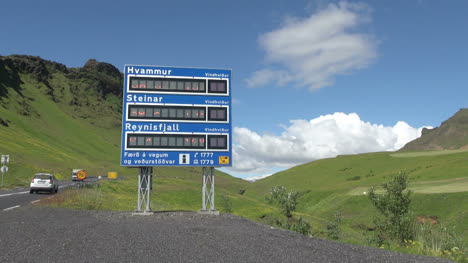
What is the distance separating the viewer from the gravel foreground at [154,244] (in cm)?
1303

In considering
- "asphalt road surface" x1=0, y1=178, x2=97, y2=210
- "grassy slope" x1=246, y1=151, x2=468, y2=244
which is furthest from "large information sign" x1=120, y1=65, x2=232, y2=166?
"grassy slope" x1=246, y1=151, x2=468, y2=244

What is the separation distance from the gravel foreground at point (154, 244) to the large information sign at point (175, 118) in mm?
6117

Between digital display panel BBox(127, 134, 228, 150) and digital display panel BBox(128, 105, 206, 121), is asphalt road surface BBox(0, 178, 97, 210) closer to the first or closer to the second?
digital display panel BBox(127, 134, 228, 150)

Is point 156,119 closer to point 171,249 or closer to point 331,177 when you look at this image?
point 171,249

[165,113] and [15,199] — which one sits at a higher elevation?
[165,113]

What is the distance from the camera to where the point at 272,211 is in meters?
62.3

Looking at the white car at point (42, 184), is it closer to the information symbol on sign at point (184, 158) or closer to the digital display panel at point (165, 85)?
the digital display panel at point (165, 85)

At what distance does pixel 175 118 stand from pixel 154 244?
46.7ft

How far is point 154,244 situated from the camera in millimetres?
15609

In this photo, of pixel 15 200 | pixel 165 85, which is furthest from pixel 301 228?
pixel 15 200

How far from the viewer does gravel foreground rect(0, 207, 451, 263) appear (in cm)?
1303

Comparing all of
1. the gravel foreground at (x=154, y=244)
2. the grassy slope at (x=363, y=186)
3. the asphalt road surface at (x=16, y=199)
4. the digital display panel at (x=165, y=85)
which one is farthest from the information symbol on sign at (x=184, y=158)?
the grassy slope at (x=363, y=186)

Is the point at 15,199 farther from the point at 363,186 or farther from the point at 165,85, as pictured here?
the point at 363,186

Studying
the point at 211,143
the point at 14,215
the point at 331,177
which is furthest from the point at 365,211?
the point at 331,177
